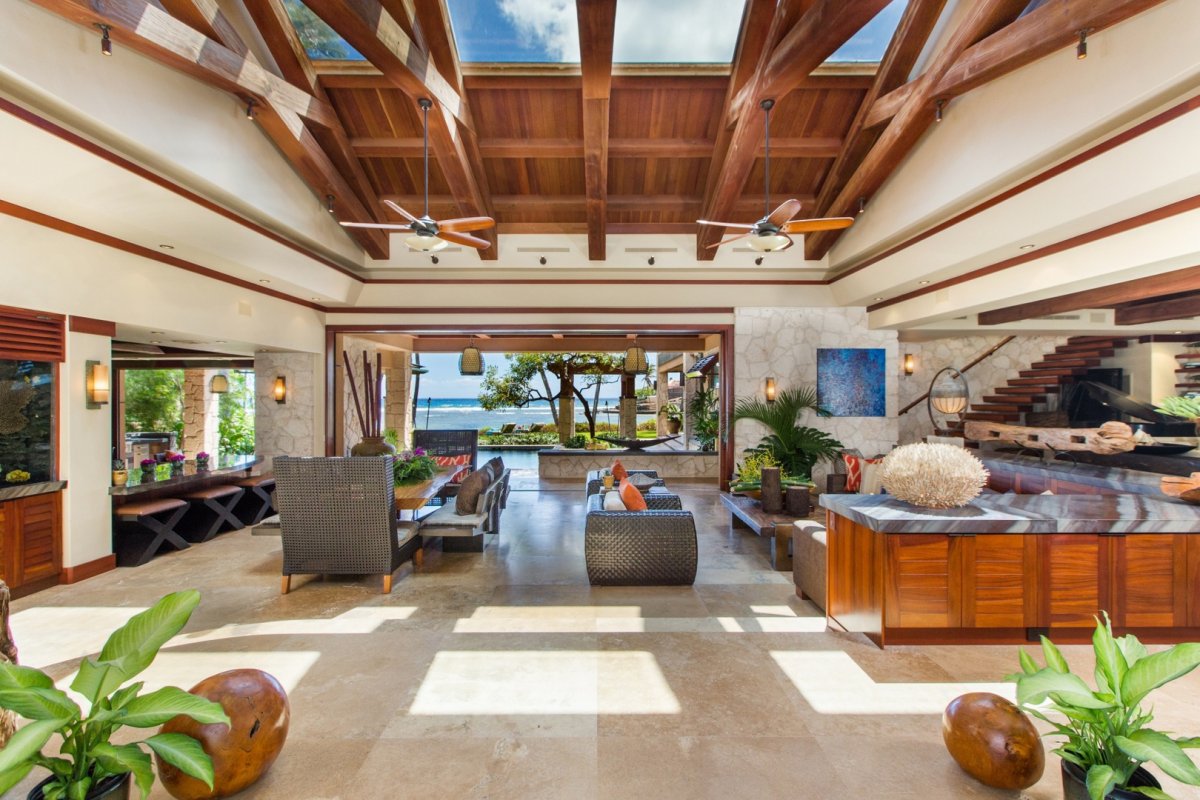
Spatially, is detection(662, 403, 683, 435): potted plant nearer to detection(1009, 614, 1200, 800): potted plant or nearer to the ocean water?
the ocean water

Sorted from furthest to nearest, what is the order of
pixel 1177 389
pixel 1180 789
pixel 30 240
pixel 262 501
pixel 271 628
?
1. pixel 1177 389
2. pixel 262 501
3. pixel 30 240
4. pixel 271 628
5. pixel 1180 789

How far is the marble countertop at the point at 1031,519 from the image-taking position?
3.03 metres

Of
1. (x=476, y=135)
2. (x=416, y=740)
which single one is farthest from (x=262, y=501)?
(x=416, y=740)

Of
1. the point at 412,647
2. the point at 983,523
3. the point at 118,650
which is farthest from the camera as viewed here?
the point at 412,647

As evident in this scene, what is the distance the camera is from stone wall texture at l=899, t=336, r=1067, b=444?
10.6m

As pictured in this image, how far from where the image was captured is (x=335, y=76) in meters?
5.83

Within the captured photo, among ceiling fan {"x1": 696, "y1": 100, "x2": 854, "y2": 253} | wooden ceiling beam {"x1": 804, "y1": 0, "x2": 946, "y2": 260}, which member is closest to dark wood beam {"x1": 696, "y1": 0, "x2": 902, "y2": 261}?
ceiling fan {"x1": 696, "y1": 100, "x2": 854, "y2": 253}

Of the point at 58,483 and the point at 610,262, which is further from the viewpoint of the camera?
the point at 610,262

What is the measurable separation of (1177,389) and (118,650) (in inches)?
496

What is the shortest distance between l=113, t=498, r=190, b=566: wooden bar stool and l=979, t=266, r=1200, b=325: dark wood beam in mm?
9674

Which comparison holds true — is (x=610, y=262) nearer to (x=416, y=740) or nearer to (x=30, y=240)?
(x=30, y=240)

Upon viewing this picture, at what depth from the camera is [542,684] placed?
292cm

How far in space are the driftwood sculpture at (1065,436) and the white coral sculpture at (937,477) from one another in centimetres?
413

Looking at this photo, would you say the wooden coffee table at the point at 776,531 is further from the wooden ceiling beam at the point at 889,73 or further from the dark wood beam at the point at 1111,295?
the wooden ceiling beam at the point at 889,73
